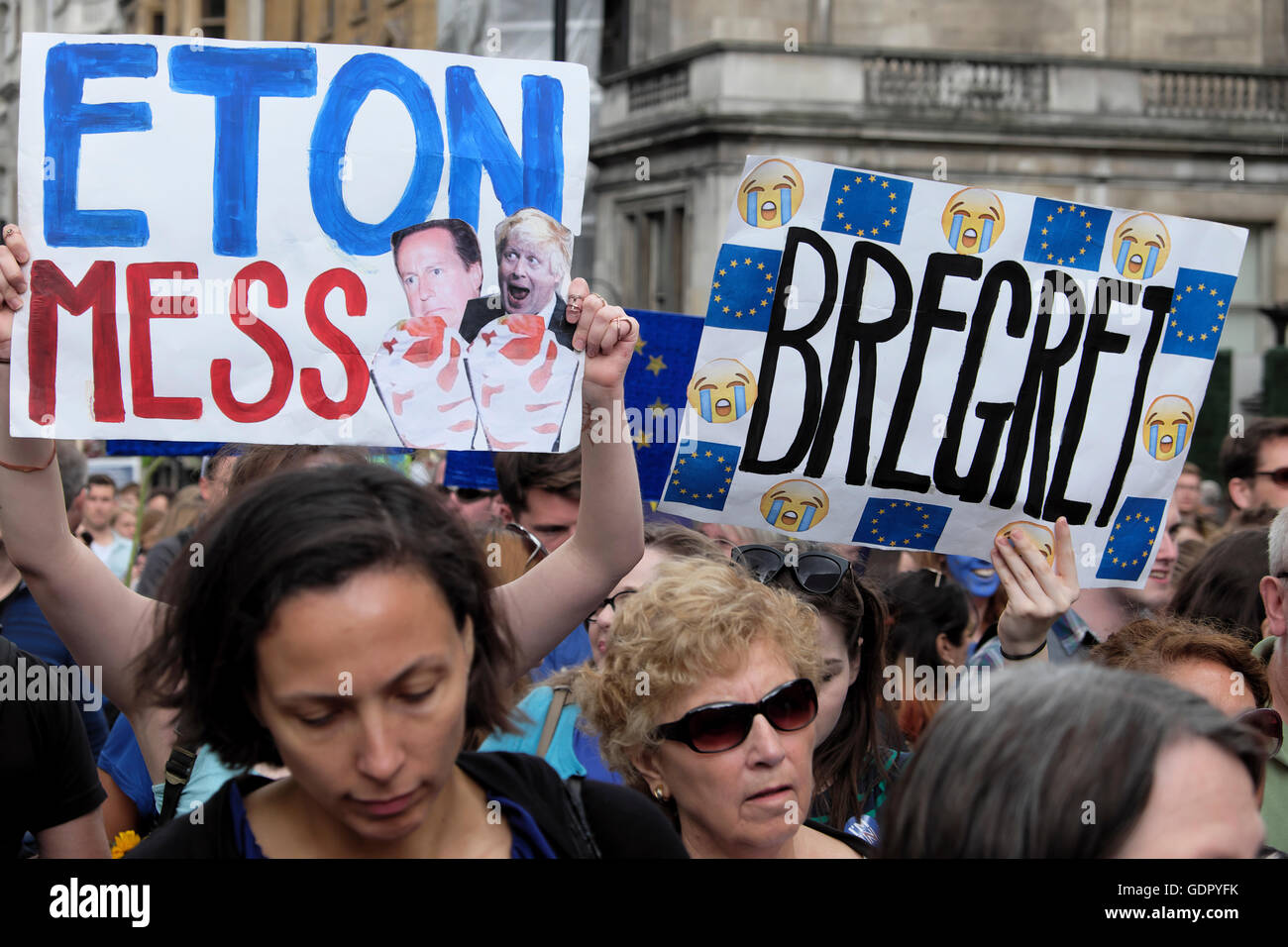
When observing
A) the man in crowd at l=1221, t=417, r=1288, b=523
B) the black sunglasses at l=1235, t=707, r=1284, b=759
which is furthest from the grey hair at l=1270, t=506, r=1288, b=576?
the man in crowd at l=1221, t=417, r=1288, b=523

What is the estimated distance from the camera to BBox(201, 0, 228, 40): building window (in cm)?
3575

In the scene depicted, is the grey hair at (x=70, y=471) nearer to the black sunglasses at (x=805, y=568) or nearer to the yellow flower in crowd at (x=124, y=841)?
the yellow flower in crowd at (x=124, y=841)

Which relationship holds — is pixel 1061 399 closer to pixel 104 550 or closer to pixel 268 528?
pixel 268 528

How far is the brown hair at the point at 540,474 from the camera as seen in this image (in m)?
4.13

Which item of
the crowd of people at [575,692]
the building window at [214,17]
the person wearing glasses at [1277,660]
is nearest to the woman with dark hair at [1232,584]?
the crowd of people at [575,692]

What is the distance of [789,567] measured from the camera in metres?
3.52

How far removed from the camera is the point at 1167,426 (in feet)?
13.2

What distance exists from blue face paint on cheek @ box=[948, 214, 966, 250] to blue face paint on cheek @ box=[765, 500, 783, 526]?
31.6 inches

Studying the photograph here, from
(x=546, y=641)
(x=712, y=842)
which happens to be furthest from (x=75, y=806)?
(x=712, y=842)

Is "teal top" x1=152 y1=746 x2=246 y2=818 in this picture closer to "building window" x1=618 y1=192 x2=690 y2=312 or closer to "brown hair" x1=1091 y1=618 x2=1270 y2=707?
"brown hair" x1=1091 y1=618 x2=1270 y2=707

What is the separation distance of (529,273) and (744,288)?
0.76m

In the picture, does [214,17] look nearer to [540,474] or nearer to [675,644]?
[540,474]

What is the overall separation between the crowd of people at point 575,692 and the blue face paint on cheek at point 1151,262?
79 centimetres
